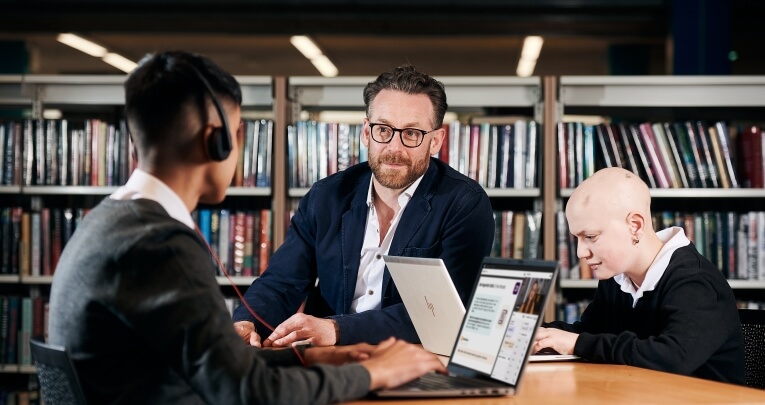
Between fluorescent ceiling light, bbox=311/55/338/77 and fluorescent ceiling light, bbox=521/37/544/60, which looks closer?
fluorescent ceiling light, bbox=521/37/544/60

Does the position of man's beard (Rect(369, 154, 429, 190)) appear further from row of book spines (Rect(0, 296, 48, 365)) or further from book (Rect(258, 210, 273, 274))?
row of book spines (Rect(0, 296, 48, 365))

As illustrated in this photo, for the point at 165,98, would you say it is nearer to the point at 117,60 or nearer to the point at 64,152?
the point at 64,152

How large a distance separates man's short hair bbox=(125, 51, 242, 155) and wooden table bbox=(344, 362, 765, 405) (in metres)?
0.52

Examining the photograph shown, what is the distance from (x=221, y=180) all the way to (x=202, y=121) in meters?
0.10

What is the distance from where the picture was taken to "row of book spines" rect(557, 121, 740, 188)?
3.76 meters

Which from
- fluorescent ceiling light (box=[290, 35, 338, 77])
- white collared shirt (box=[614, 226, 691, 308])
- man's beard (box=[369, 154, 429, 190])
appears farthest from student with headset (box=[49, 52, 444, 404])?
fluorescent ceiling light (box=[290, 35, 338, 77])

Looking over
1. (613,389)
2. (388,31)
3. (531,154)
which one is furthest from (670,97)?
(388,31)

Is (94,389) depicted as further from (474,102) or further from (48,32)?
(48,32)

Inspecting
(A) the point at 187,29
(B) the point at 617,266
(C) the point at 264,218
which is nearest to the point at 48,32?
(A) the point at 187,29

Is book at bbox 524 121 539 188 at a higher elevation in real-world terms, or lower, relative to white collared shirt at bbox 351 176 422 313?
higher

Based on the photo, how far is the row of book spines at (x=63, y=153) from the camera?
390 cm

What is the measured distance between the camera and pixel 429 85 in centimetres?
252

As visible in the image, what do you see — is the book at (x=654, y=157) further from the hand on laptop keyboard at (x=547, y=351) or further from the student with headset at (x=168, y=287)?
the student with headset at (x=168, y=287)

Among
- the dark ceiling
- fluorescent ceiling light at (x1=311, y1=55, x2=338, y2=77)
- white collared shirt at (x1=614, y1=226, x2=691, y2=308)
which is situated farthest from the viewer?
fluorescent ceiling light at (x1=311, y1=55, x2=338, y2=77)
